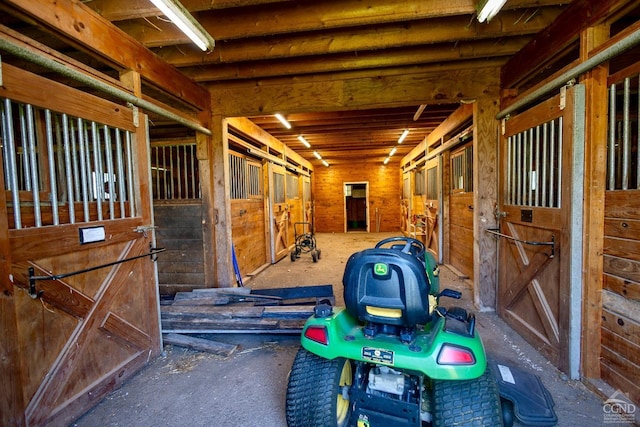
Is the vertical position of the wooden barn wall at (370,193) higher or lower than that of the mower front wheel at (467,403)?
higher

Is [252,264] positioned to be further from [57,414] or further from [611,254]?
[611,254]

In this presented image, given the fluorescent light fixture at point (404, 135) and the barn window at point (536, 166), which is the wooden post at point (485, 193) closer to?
the barn window at point (536, 166)

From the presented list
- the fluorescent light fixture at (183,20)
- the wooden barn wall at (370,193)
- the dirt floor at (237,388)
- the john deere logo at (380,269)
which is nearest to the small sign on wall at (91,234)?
the dirt floor at (237,388)

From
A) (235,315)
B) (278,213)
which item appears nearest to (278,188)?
(278,213)

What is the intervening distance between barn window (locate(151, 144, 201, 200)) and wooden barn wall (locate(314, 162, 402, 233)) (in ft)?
24.1

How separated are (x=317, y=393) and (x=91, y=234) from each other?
5.65 feet

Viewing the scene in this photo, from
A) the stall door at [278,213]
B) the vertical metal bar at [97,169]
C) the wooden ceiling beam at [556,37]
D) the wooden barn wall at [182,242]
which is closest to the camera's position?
the wooden ceiling beam at [556,37]

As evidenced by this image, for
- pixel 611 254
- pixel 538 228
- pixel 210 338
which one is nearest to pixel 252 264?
pixel 210 338

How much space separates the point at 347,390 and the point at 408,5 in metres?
2.70

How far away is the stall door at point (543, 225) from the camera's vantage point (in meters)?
1.94

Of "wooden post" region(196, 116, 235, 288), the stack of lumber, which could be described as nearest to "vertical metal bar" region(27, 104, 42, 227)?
the stack of lumber

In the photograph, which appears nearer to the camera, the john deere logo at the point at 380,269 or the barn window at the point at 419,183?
the john deere logo at the point at 380,269

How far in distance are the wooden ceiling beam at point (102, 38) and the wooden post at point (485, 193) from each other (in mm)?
3229

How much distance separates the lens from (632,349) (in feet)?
5.33
